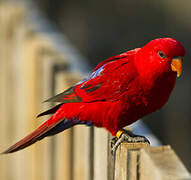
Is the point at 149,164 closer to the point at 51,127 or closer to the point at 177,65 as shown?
the point at 177,65

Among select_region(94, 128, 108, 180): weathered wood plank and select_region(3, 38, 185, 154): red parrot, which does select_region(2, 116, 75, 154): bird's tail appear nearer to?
select_region(3, 38, 185, 154): red parrot

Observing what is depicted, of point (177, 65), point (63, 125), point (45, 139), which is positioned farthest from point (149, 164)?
point (45, 139)

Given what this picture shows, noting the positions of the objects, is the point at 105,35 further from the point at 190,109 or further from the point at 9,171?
the point at 9,171

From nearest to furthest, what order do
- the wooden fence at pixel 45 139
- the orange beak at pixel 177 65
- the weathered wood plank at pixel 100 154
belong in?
the wooden fence at pixel 45 139 → the weathered wood plank at pixel 100 154 → the orange beak at pixel 177 65

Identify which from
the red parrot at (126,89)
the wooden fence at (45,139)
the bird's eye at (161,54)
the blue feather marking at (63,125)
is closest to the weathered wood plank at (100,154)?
the wooden fence at (45,139)

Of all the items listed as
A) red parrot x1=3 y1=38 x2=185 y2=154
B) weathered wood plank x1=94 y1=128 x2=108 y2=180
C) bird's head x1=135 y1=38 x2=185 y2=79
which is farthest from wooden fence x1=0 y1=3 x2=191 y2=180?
bird's head x1=135 y1=38 x2=185 y2=79

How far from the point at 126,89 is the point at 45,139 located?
0.96 m

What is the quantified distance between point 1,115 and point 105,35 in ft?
10.3

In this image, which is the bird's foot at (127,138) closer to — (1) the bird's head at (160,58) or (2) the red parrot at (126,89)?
(2) the red parrot at (126,89)

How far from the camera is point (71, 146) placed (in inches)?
107

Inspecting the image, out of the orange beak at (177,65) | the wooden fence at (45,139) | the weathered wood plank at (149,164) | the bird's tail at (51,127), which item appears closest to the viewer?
the weathered wood plank at (149,164)

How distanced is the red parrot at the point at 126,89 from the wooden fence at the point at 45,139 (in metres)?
0.13

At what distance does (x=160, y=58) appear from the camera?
7.61ft

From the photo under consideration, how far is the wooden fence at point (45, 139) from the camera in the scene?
1491 mm
